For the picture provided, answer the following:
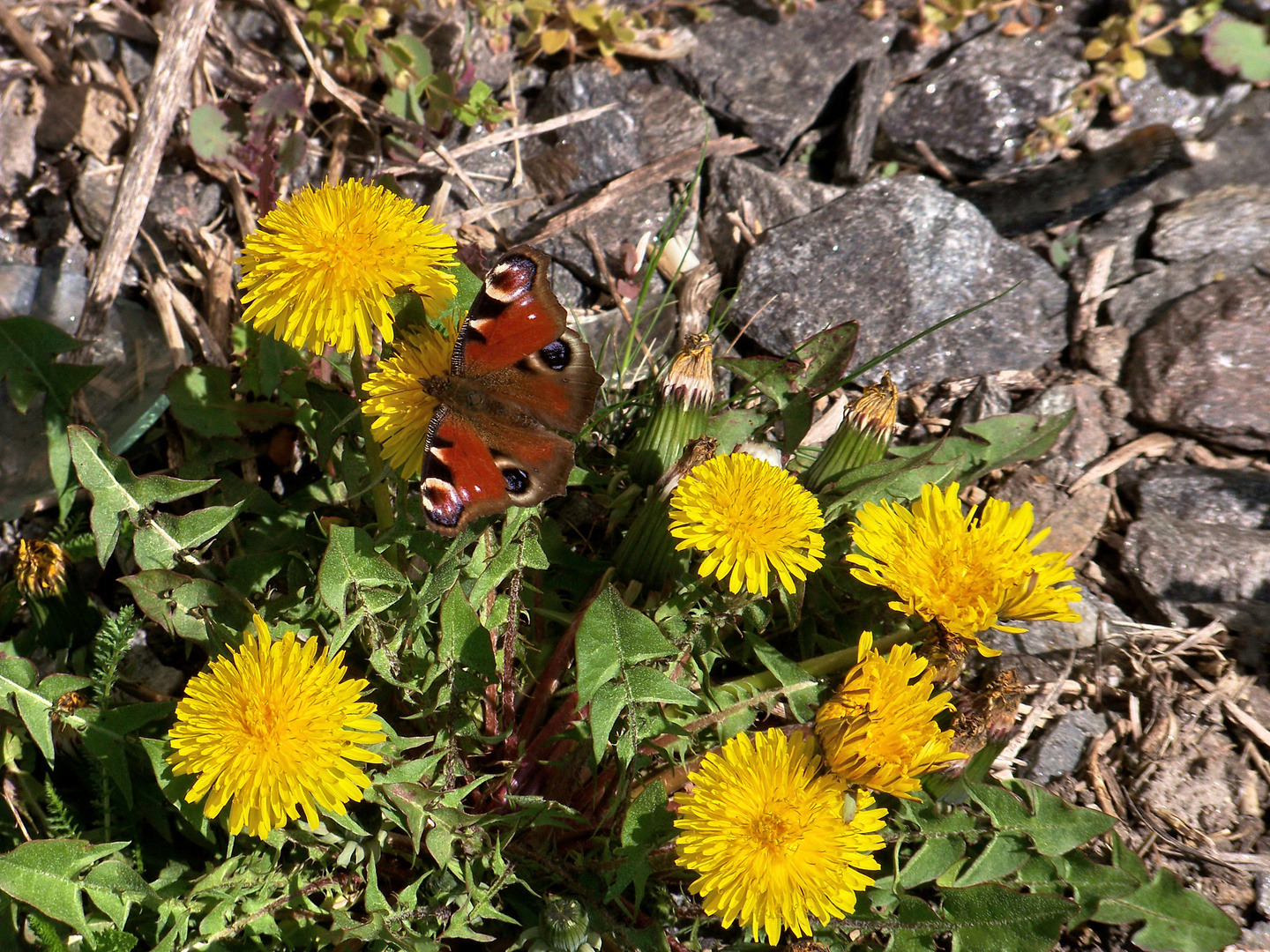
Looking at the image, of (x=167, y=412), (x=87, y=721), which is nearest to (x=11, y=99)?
(x=167, y=412)

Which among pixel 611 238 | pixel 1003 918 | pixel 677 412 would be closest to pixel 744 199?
pixel 611 238

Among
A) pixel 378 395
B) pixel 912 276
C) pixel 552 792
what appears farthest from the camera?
pixel 912 276

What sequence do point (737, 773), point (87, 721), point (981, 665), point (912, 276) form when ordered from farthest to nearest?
1. point (912, 276)
2. point (981, 665)
3. point (87, 721)
4. point (737, 773)

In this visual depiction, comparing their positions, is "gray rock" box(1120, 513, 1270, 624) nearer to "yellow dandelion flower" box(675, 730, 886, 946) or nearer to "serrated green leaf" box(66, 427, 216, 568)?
"yellow dandelion flower" box(675, 730, 886, 946)

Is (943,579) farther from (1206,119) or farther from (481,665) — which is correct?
(1206,119)

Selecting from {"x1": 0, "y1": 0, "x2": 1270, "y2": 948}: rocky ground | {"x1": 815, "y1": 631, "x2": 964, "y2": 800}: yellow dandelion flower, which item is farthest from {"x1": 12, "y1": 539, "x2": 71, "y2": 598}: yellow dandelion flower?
{"x1": 815, "y1": 631, "x2": 964, "y2": 800}: yellow dandelion flower

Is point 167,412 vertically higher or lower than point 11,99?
lower

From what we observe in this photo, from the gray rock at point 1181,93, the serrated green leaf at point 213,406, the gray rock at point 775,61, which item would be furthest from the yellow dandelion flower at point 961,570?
the gray rock at point 1181,93
